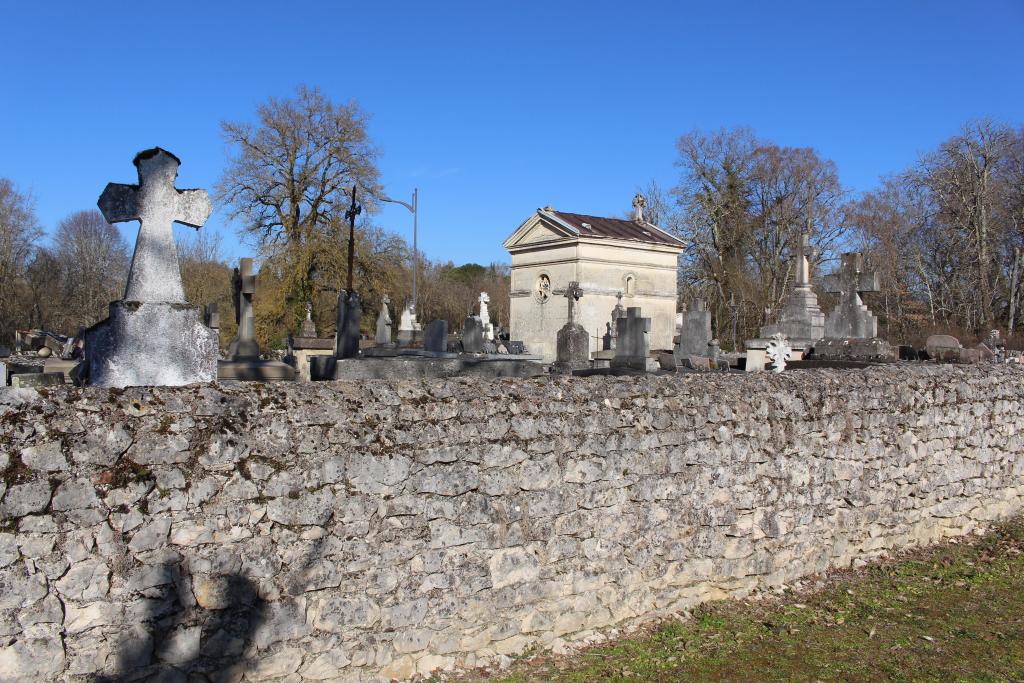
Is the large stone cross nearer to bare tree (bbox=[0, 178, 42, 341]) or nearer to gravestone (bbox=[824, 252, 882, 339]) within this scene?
gravestone (bbox=[824, 252, 882, 339])

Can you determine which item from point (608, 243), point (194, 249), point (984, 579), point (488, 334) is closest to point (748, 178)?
point (608, 243)

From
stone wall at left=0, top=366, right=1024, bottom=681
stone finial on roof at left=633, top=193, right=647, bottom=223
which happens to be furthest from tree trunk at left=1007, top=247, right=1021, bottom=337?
stone wall at left=0, top=366, right=1024, bottom=681

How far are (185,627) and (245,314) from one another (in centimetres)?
1449

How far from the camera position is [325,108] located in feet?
116

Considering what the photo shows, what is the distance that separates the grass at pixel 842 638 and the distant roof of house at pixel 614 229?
2953 centimetres

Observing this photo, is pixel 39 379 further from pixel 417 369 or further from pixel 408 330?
pixel 408 330

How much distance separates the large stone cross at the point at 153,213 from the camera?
4.98 metres

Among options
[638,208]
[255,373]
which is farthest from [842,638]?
[638,208]

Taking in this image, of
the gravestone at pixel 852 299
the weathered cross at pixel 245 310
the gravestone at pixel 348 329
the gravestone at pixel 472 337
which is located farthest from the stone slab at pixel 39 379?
the gravestone at pixel 852 299

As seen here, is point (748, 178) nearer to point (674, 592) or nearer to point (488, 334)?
point (488, 334)

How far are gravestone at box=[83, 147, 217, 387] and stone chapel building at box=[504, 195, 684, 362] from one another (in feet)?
95.9

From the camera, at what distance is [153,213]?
504 centimetres

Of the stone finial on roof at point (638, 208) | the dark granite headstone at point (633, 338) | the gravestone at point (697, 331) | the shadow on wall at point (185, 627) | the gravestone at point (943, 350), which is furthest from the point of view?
the stone finial on roof at point (638, 208)

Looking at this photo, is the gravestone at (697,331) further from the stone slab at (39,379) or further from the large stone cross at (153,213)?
the large stone cross at (153,213)
